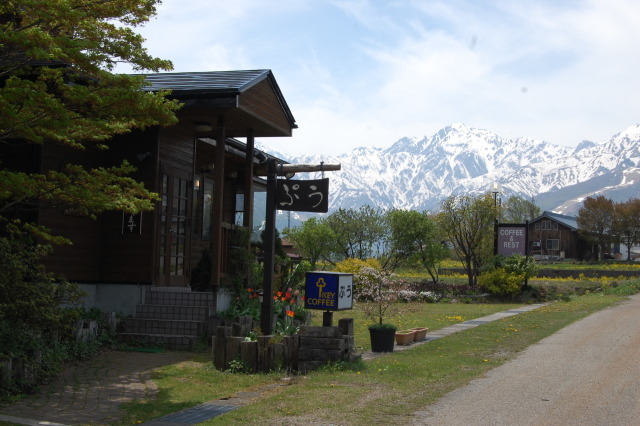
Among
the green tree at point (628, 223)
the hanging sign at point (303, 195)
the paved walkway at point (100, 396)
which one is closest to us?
the paved walkway at point (100, 396)

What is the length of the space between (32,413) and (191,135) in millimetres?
8997

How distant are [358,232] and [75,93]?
38428 mm

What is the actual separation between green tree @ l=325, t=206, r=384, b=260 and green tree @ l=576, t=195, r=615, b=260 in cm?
3806

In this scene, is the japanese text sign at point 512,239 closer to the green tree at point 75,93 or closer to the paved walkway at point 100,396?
the paved walkway at point 100,396

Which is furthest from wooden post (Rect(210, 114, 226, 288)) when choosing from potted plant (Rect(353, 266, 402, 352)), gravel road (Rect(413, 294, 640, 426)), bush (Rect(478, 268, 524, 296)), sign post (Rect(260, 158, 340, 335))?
bush (Rect(478, 268, 524, 296))

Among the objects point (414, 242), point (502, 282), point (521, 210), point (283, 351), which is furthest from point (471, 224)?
point (521, 210)

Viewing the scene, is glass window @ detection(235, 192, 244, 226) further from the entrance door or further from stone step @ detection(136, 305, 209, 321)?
stone step @ detection(136, 305, 209, 321)

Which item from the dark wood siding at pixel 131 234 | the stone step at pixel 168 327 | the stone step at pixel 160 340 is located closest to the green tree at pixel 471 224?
the dark wood siding at pixel 131 234

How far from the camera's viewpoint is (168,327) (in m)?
13.2

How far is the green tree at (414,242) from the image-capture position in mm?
39531

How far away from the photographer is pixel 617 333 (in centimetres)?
1677

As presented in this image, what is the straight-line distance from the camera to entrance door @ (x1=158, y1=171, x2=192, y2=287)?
14703 millimetres

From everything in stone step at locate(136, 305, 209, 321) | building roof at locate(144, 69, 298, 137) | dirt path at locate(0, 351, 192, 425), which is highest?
building roof at locate(144, 69, 298, 137)

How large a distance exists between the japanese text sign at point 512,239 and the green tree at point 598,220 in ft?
155
